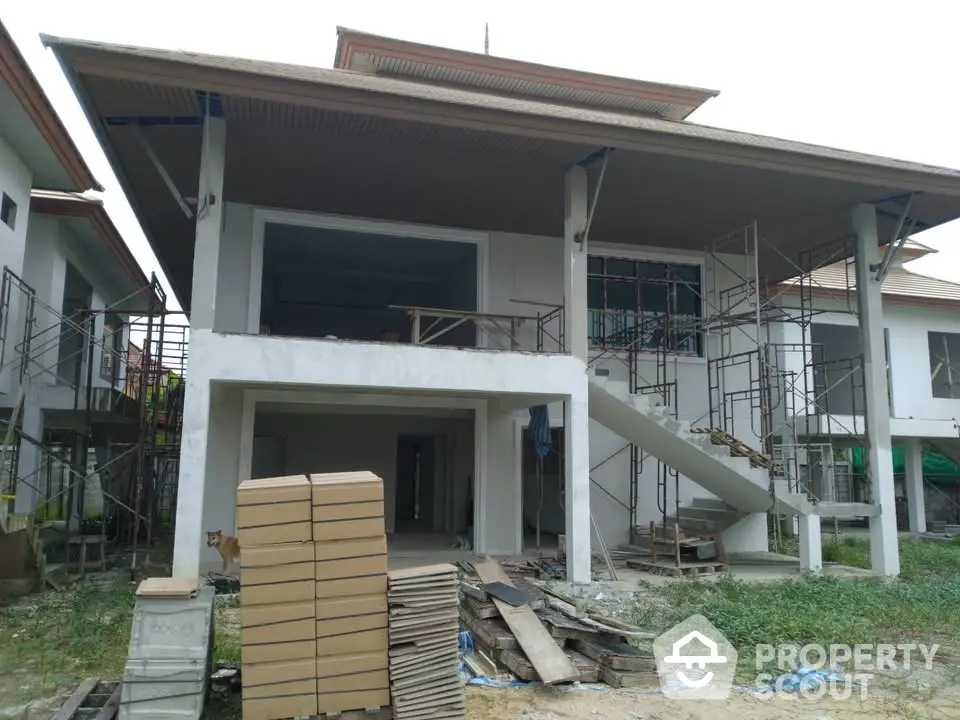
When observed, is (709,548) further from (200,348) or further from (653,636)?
(200,348)

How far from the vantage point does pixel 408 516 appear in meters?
19.6

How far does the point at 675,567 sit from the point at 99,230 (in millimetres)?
12324

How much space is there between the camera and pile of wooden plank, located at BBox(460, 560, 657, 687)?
20.8 ft

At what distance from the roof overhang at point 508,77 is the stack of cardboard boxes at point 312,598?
1023cm

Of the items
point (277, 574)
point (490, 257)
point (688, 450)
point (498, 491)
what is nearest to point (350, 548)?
point (277, 574)

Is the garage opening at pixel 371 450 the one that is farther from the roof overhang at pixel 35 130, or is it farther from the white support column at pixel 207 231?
the white support column at pixel 207 231

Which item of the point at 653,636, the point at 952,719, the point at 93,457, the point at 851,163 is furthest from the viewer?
the point at 93,457

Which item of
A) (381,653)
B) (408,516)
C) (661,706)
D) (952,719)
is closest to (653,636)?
(661,706)

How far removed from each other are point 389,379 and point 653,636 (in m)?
4.50

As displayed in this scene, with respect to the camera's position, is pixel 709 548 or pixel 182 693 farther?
pixel 709 548

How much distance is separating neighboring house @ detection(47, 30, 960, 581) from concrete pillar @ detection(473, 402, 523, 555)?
39 mm

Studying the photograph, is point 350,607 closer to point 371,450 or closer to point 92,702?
point 92,702

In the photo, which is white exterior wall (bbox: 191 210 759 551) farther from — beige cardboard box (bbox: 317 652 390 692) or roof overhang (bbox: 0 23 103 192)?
beige cardboard box (bbox: 317 652 390 692)

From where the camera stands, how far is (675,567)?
1139cm
